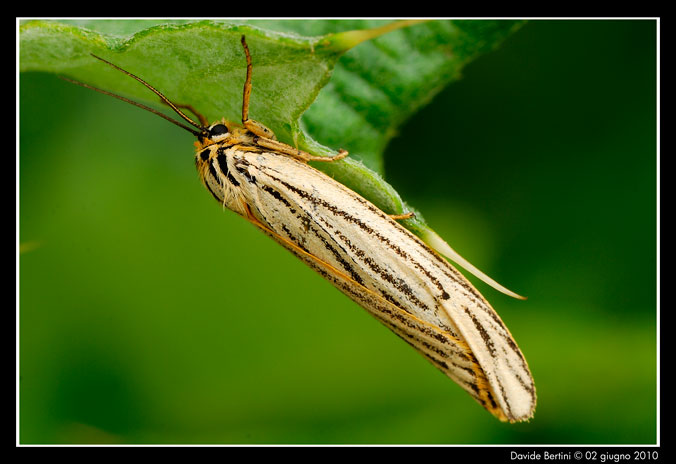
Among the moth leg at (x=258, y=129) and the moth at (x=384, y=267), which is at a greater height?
the moth leg at (x=258, y=129)

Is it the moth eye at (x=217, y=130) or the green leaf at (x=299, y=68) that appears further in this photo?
the moth eye at (x=217, y=130)

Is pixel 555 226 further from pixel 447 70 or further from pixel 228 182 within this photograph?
pixel 228 182

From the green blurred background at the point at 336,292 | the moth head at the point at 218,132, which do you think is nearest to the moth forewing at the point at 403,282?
the moth head at the point at 218,132

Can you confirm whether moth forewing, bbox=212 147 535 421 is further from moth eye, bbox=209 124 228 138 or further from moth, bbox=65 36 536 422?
moth eye, bbox=209 124 228 138

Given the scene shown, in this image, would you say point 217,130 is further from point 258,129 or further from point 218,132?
point 258,129

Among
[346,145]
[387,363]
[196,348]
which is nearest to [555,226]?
[387,363]

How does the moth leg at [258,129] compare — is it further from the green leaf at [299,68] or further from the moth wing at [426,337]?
the moth wing at [426,337]

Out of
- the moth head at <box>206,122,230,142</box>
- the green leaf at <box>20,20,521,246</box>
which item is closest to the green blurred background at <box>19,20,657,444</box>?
the moth head at <box>206,122,230,142</box>

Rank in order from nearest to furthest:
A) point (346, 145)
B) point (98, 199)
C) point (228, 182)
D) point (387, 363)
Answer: point (346, 145)
point (228, 182)
point (98, 199)
point (387, 363)
